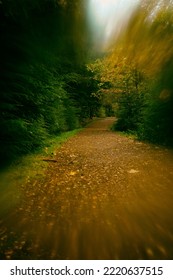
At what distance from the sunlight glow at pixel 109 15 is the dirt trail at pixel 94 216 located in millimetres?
4950

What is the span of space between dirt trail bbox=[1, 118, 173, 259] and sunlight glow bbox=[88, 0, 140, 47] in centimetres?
495

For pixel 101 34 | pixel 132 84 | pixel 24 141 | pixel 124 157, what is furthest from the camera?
pixel 132 84

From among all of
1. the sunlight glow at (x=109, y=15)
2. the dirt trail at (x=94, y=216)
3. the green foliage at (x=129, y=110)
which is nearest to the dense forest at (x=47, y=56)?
the sunlight glow at (x=109, y=15)

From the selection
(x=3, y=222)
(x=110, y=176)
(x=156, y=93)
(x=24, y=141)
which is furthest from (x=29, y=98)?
(x=156, y=93)

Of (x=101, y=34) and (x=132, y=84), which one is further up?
(x=101, y=34)

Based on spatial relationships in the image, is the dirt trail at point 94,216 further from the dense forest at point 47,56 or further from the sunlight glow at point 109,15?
the sunlight glow at point 109,15

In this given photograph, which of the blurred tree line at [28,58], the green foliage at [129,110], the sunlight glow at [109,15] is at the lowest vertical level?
the green foliage at [129,110]

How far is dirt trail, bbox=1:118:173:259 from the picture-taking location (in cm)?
258

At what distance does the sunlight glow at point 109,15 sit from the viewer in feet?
24.8

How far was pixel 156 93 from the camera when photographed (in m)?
9.43

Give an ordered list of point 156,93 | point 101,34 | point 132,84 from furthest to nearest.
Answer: point 132,84 → point 101,34 → point 156,93

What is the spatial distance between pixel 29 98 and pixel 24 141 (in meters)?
1.19

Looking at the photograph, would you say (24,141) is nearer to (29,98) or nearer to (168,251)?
(29,98)

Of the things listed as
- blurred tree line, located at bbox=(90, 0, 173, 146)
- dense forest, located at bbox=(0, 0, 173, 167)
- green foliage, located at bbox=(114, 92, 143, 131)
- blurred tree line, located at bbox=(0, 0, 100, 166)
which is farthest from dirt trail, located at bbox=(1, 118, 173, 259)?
green foliage, located at bbox=(114, 92, 143, 131)
